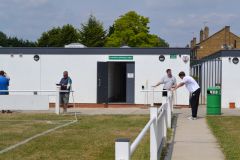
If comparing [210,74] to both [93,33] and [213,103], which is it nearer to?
[213,103]

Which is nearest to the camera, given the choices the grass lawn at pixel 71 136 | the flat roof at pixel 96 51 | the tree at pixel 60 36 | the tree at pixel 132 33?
the grass lawn at pixel 71 136

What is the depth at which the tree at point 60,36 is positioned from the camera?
81938mm

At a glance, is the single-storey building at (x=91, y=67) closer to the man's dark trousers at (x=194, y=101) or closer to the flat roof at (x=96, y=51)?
the flat roof at (x=96, y=51)

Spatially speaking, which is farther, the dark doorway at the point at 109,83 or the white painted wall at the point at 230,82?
the dark doorway at the point at 109,83

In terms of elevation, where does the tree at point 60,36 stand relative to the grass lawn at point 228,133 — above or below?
above

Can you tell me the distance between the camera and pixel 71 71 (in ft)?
88.0

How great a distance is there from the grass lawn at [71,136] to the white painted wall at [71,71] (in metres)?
7.00

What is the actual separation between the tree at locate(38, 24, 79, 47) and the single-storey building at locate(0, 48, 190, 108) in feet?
180

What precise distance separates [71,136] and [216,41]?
7463cm

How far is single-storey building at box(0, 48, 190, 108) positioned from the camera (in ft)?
86.1

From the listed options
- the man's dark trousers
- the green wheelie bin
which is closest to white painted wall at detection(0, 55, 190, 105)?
the green wheelie bin

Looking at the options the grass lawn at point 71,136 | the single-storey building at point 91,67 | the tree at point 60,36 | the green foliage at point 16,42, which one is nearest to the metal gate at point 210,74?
the single-storey building at point 91,67

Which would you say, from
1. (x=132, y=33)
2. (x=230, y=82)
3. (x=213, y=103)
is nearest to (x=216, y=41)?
(x=132, y=33)

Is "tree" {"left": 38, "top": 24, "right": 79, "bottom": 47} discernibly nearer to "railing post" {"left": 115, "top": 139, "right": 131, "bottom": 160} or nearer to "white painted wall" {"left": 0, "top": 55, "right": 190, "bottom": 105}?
"white painted wall" {"left": 0, "top": 55, "right": 190, "bottom": 105}
